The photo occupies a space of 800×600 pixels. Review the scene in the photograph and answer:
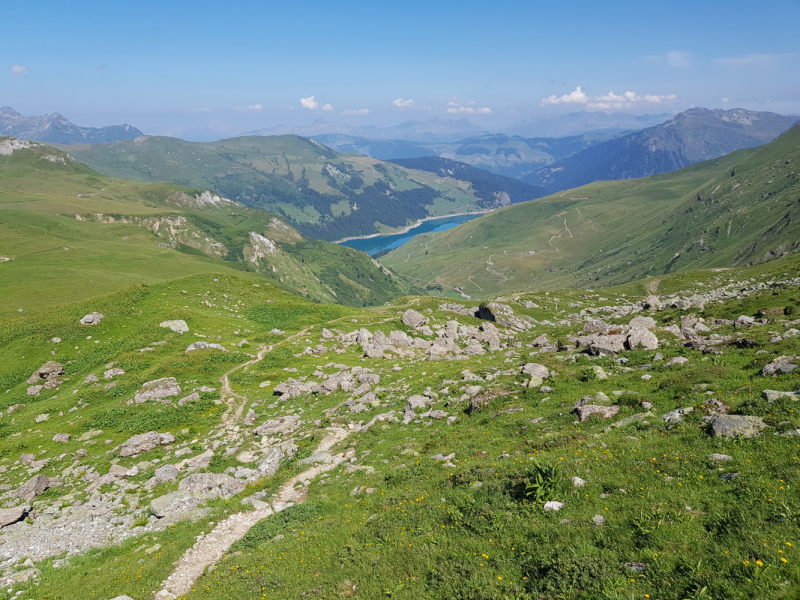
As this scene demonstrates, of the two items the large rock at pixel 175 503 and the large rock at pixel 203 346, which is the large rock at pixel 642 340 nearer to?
the large rock at pixel 175 503

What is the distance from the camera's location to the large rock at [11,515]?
21716 millimetres

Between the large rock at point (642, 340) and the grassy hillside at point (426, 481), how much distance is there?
1769 millimetres

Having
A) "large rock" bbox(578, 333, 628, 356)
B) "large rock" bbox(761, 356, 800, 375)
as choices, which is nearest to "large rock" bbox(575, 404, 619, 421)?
"large rock" bbox(761, 356, 800, 375)

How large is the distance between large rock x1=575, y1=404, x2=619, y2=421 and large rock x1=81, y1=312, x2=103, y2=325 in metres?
60.2

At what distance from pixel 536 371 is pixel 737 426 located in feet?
48.0

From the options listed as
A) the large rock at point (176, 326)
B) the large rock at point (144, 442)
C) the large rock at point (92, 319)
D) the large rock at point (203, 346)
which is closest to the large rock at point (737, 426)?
the large rock at point (144, 442)

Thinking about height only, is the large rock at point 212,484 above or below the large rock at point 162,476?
above

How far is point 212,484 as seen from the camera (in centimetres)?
2436

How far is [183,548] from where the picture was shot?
1823cm

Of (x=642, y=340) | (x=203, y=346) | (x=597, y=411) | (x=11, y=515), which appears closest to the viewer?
(x=597, y=411)

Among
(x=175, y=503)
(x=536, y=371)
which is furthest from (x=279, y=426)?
(x=536, y=371)

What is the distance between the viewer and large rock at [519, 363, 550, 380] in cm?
2800

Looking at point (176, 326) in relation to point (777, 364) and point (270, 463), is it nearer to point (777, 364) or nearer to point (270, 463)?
point (270, 463)

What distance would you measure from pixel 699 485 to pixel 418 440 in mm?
15343
